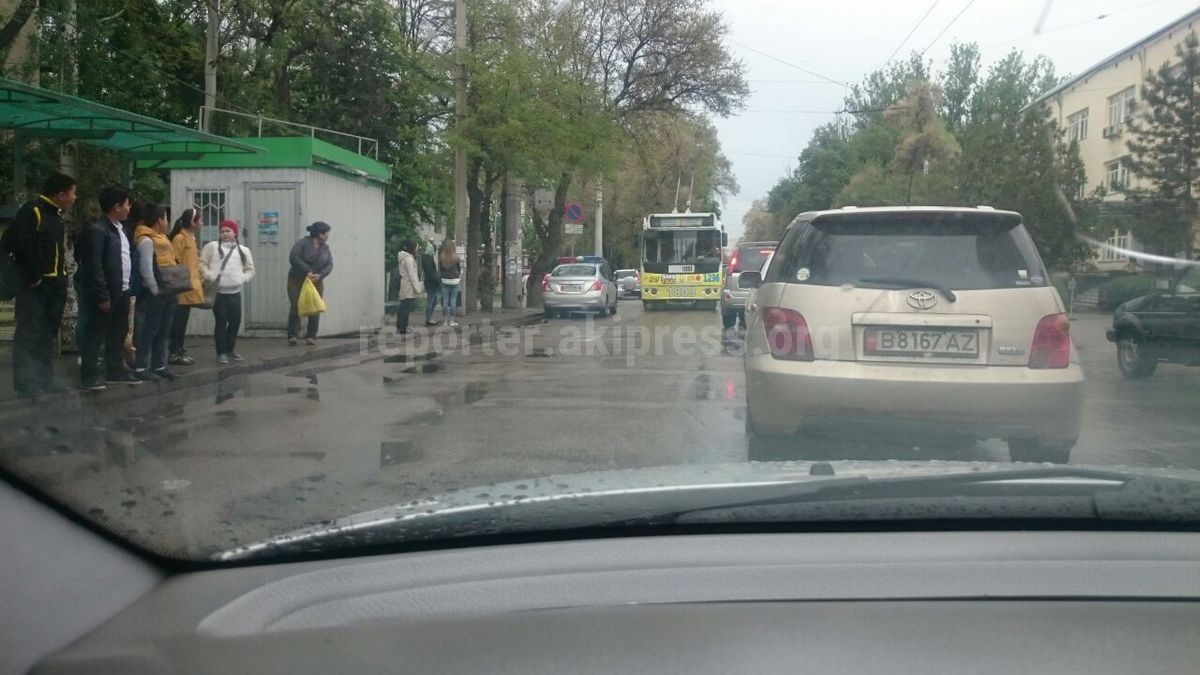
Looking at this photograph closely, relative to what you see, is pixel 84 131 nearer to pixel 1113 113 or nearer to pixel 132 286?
pixel 132 286

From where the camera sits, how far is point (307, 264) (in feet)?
48.6

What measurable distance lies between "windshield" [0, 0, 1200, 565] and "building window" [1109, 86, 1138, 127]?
14.5 inches

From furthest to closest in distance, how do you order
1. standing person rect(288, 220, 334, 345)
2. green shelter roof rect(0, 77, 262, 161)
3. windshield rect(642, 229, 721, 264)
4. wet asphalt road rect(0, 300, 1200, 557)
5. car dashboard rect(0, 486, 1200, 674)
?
windshield rect(642, 229, 721, 264) < standing person rect(288, 220, 334, 345) < green shelter roof rect(0, 77, 262, 161) < wet asphalt road rect(0, 300, 1200, 557) < car dashboard rect(0, 486, 1200, 674)

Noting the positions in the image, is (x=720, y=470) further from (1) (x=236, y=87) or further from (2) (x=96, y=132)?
(1) (x=236, y=87)

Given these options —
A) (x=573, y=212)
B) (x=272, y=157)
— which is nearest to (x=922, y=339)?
(x=272, y=157)

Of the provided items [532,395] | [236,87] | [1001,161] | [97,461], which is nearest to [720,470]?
[97,461]

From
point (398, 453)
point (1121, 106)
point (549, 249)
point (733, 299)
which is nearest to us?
point (398, 453)

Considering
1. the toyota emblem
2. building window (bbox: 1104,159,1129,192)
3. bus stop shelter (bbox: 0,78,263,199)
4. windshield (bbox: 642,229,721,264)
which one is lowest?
the toyota emblem

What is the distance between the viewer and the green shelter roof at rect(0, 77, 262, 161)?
32.8ft

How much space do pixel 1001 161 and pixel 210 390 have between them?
25025mm

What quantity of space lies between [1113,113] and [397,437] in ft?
114

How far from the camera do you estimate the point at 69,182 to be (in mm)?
8742

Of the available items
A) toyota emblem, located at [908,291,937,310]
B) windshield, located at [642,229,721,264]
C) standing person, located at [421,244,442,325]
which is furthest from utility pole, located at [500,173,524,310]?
toyota emblem, located at [908,291,937,310]

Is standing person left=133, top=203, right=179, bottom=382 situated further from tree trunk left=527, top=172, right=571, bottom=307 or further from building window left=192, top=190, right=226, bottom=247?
tree trunk left=527, top=172, right=571, bottom=307
